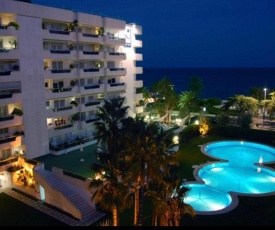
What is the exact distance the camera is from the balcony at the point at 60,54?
3628 cm

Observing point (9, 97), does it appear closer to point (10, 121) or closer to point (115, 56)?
point (10, 121)

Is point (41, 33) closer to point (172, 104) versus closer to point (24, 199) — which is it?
point (24, 199)

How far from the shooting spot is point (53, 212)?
2555cm

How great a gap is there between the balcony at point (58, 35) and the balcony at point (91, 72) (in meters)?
4.89

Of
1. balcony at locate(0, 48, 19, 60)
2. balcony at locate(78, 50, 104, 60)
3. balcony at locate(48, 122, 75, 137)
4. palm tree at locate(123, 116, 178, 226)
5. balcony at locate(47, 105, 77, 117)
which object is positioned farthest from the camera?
balcony at locate(78, 50, 104, 60)

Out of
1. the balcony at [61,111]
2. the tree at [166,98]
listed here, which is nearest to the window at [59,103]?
the balcony at [61,111]

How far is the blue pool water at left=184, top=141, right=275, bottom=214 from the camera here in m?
27.8

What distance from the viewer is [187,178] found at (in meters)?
31.6

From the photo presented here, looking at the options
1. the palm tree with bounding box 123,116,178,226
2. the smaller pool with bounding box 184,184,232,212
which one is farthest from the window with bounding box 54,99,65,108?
the palm tree with bounding box 123,116,178,226

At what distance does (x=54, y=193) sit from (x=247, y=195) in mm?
18134

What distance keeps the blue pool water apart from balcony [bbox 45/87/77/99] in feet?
65.6

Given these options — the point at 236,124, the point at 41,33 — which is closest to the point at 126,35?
the point at 41,33

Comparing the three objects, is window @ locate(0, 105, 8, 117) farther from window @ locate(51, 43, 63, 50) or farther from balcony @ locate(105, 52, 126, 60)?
balcony @ locate(105, 52, 126, 60)

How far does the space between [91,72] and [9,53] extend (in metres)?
13.9
